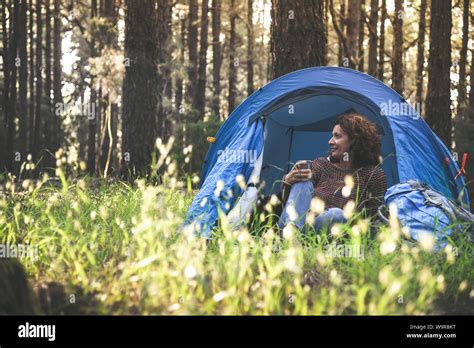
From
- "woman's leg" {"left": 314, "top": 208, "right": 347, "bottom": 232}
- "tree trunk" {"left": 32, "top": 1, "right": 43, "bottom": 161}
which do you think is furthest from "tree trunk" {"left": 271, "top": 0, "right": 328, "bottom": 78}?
"tree trunk" {"left": 32, "top": 1, "right": 43, "bottom": 161}

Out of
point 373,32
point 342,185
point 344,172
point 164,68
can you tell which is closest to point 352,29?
point 373,32

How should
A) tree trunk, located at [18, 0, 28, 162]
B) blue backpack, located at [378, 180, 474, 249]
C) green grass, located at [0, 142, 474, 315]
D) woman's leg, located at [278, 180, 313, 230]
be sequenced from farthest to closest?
tree trunk, located at [18, 0, 28, 162] → woman's leg, located at [278, 180, 313, 230] → blue backpack, located at [378, 180, 474, 249] → green grass, located at [0, 142, 474, 315]

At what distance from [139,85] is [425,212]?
20.7 feet

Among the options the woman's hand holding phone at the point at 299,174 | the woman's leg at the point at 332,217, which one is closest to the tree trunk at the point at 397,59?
the woman's hand holding phone at the point at 299,174

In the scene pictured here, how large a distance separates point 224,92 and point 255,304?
40.4 metres

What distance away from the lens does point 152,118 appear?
10.4 m

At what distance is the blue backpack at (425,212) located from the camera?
5008 mm

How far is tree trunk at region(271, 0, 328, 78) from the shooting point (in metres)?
7.22

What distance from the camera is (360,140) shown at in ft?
19.6

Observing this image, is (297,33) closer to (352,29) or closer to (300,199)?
(300,199)

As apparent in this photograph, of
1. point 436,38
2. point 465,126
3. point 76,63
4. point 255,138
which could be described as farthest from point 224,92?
point 255,138

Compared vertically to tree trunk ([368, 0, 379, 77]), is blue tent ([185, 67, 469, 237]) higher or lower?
lower

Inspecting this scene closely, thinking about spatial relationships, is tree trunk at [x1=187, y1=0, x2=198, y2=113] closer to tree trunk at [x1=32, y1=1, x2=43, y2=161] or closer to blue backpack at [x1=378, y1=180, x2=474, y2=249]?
tree trunk at [x1=32, y1=1, x2=43, y2=161]
